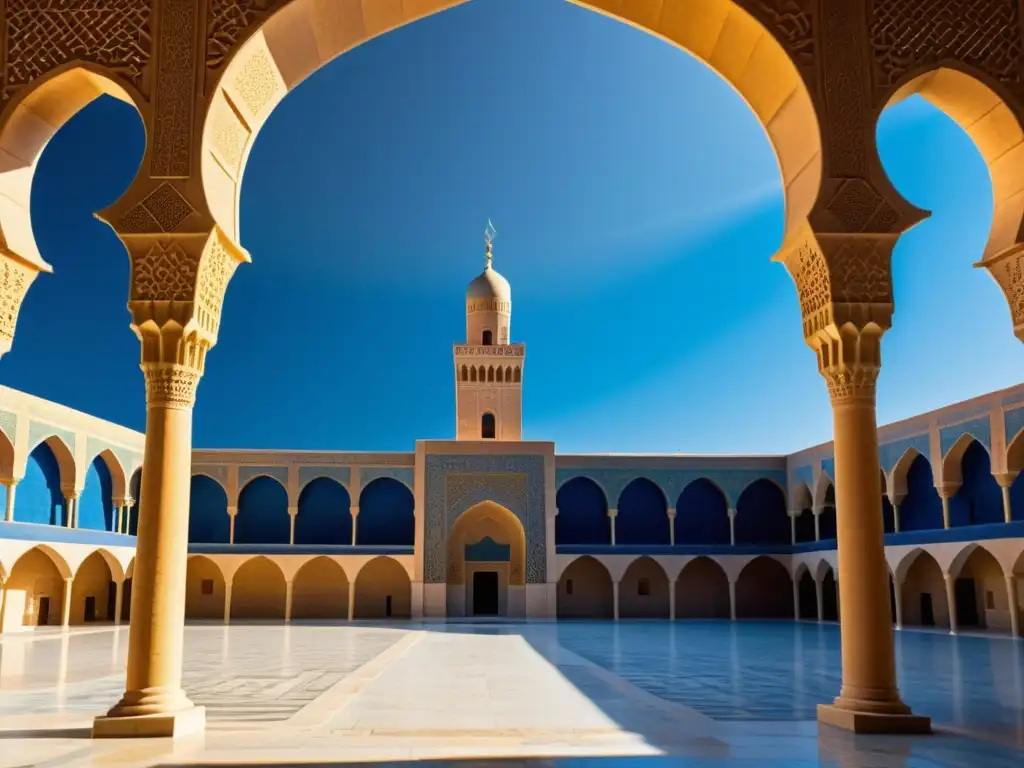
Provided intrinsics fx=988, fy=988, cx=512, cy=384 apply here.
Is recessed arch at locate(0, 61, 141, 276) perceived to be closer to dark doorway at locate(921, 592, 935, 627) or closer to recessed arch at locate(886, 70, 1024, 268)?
recessed arch at locate(886, 70, 1024, 268)

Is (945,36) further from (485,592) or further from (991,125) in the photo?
(485,592)

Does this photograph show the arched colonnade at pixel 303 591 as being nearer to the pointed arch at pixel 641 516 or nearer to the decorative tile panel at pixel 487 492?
the decorative tile panel at pixel 487 492

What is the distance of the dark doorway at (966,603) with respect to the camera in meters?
20.6

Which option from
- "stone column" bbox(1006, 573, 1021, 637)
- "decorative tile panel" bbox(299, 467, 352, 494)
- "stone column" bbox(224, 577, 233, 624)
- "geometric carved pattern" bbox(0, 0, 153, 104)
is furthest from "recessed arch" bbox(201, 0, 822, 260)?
"stone column" bbox(224, 577, 233, 624)

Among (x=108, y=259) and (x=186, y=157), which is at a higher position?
(x=108, y=259)

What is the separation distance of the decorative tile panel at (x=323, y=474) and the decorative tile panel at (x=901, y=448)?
12.6 meters

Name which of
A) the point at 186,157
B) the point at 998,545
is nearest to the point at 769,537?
the point at 998,545

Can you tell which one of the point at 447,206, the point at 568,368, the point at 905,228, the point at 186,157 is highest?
the point at 447,206

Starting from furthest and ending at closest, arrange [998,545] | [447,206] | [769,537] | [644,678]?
[447,206] → [769,537] → [998,545] → [644,678]

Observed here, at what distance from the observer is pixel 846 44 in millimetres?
5945

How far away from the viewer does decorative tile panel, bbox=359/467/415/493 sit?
81.3 feet

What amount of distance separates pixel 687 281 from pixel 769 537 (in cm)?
1173

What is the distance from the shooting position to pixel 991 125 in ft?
19.9

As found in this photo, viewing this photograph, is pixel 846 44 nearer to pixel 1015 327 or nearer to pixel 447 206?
pixel 1015 327
